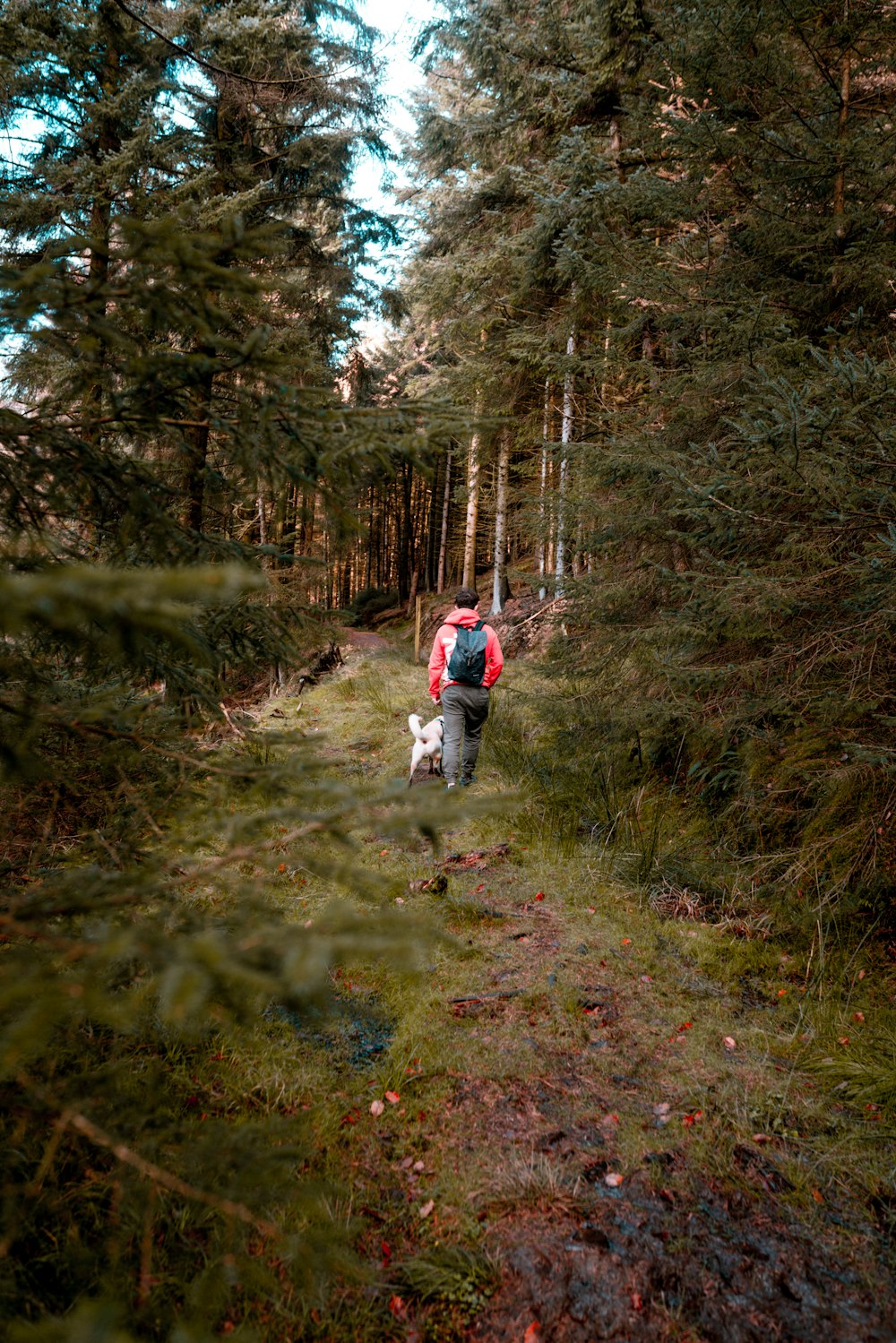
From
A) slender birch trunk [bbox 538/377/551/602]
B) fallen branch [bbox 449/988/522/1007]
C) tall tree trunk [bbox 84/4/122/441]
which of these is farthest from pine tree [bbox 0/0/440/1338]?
tall tree trunk [bbox 84/4/122/441]

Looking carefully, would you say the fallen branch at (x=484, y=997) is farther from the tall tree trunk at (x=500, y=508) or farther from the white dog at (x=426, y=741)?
the tall tree trunk at (x=500, y=508)

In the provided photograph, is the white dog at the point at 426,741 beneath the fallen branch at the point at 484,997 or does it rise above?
above

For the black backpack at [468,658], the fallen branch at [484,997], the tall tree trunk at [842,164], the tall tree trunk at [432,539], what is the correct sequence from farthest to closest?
the tall tree trunk at [432,539]
the black backpack at [468,658]
the tall tree trunk at [842,164]
the fallen branch at [484,997]

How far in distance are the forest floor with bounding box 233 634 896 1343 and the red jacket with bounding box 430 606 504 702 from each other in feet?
8.99

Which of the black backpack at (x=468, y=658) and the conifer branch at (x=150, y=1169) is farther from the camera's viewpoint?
the black backpack at (x=468, y=658)

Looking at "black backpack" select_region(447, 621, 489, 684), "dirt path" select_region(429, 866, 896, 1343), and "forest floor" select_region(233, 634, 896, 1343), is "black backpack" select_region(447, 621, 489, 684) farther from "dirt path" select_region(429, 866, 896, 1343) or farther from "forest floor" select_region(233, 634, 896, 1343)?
"dirt path" select_region(429, 866, 896, 1343)

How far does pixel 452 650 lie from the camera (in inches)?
261

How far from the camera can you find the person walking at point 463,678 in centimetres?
661

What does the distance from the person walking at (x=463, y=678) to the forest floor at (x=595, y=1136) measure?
242 centimetres

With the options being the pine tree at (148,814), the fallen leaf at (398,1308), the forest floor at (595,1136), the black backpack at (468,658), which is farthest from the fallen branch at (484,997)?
the black backpack at (468,658)

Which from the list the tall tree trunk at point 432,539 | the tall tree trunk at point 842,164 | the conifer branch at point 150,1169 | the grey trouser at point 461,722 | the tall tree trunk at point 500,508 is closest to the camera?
the conifer branch at point 150,1169

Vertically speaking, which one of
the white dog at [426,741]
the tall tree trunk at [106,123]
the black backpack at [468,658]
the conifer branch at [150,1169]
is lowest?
the white dog at [426,741]

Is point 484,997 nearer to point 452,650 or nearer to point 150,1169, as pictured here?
point 150,1169

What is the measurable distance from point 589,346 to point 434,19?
336 inches
